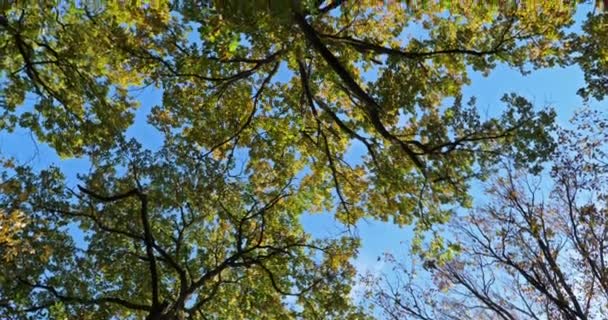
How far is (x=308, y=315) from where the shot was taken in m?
11.0

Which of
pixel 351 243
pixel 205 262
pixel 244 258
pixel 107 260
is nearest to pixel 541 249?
pixel 351 243

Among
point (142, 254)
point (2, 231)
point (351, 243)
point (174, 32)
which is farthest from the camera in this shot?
point (351, 243)

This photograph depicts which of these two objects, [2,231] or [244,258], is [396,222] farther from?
[2,231]

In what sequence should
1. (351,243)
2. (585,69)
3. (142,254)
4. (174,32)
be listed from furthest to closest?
(351,243) → (142,254) → (174,32) → (585,69)

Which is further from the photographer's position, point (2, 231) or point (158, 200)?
point (158, 200)

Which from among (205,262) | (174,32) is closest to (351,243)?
(205,262)

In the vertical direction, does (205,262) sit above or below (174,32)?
below

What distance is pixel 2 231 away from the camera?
18.7 ft

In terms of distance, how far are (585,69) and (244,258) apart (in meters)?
7.38

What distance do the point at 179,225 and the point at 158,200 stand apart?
1.15 m

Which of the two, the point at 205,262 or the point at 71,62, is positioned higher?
the point at 71,62

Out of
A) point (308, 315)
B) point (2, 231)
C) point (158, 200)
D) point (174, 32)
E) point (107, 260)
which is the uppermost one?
point (174, 32)

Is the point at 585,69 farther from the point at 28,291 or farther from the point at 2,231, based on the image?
the point at 28,291

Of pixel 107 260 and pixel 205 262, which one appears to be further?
pixel 205 262
